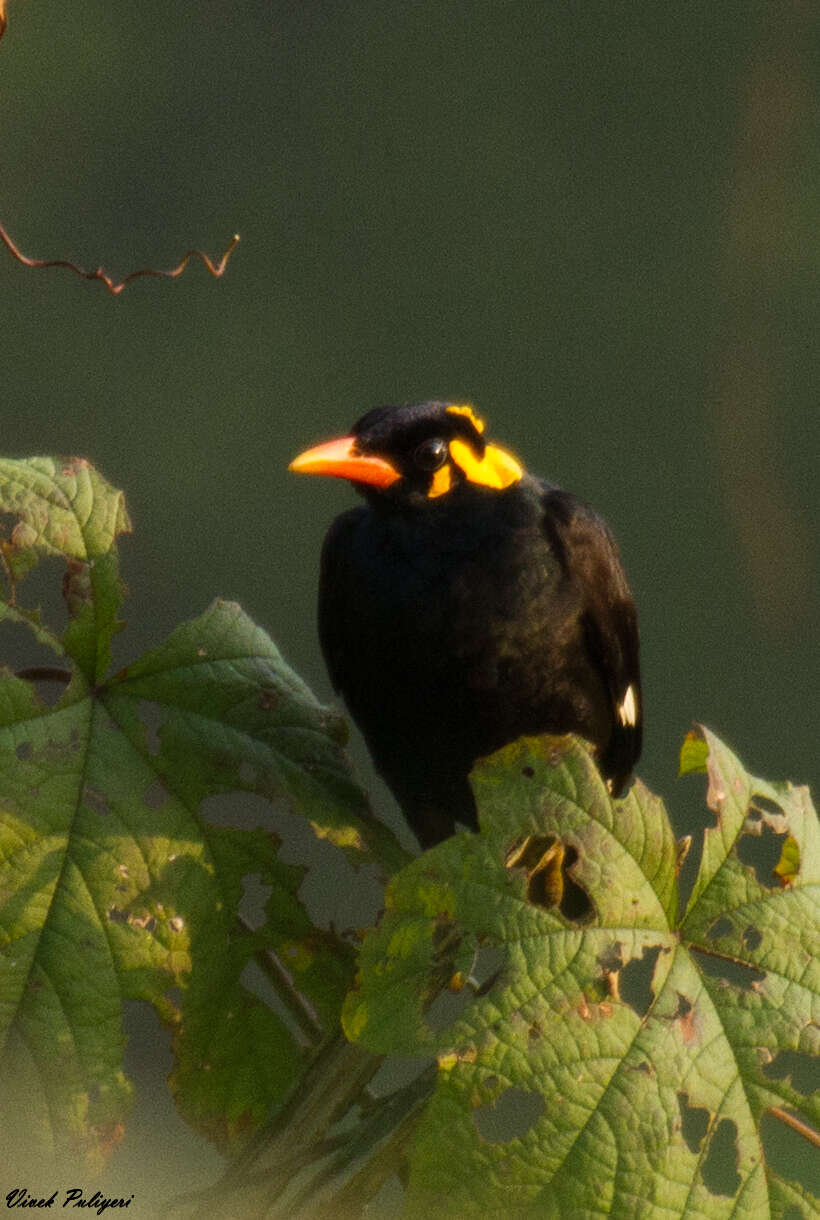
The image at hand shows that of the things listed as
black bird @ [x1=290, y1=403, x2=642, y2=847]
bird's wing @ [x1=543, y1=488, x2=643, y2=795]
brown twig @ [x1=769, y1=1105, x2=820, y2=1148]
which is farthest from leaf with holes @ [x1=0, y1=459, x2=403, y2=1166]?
bird's wing @ [x1=543, y1=488, x2=643, y2=795]

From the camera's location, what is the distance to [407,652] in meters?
1.60

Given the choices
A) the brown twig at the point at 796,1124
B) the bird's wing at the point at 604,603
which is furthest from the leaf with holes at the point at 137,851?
the bird's wing at the point at 604,603

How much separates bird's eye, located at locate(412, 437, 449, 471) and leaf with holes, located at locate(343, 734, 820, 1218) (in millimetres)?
714

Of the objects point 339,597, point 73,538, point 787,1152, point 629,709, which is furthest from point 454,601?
point 787,1152

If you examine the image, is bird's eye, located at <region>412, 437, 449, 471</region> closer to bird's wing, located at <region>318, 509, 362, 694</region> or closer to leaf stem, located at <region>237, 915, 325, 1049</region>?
bird's wing, located at <region>318, 509, 362, 694</region>

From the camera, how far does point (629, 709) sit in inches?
70.7

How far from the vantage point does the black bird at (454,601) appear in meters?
1.59

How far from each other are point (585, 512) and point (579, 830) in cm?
83

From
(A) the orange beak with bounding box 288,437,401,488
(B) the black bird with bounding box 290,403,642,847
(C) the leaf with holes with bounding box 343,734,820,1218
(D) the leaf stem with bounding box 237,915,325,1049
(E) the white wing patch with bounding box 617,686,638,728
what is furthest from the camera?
(E) the white wing patch with bounding box 617,686,638,728

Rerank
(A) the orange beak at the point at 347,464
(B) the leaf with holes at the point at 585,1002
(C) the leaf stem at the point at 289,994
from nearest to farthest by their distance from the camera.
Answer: (B) the leaf with holes at the point at 585,1002
(C) the leaf stem at the point at 289,994
(A) the orange beak at the point at 347,464

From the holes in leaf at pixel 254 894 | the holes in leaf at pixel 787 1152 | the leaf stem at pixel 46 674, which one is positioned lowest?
the holes in leaf at pixel 787 1152

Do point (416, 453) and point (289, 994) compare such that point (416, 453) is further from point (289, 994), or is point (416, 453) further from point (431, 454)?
point (289, 994)

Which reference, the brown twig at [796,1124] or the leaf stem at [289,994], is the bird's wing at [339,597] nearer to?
the leaf stem at [289,994]

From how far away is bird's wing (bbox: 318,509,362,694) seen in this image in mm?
1658
